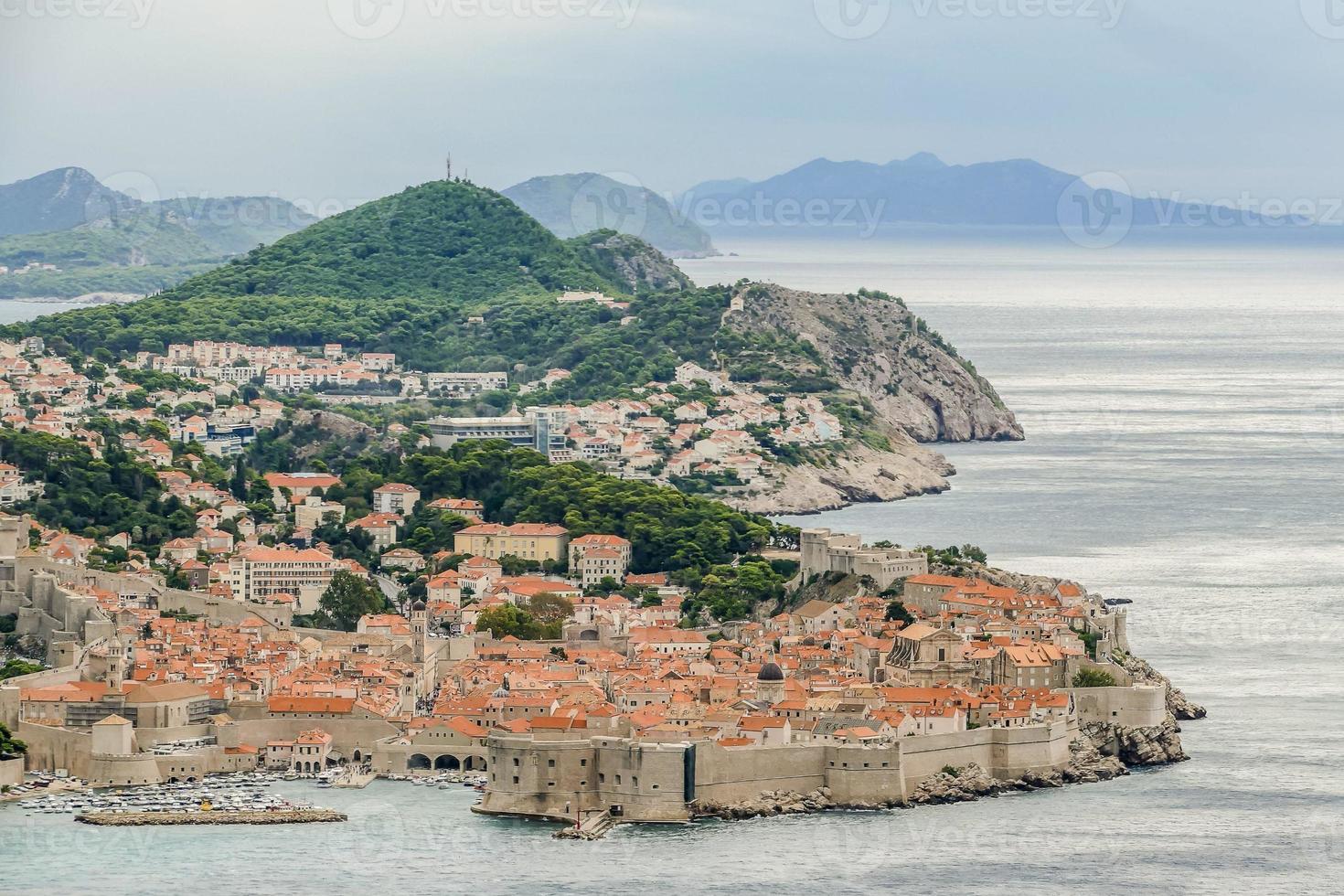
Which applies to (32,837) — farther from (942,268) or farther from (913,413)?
(942,268)

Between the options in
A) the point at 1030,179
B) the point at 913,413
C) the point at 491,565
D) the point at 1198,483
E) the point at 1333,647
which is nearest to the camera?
the point at 1333,647

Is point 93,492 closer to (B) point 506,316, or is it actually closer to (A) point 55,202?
(B) point 506,316

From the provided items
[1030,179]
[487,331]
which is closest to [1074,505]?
[487,331]

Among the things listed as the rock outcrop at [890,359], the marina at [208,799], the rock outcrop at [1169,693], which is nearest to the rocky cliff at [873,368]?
the rock outcrop at [890,359]

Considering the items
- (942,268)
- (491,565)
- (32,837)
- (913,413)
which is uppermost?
(942,268)

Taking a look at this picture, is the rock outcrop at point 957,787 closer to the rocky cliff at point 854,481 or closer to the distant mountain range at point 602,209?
the rocky cliff at point 854,481

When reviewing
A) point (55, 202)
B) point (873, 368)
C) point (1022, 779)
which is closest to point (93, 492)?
point (1022, 779)

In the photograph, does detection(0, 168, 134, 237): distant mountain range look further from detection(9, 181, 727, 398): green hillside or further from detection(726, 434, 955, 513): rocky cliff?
detection(726, 434, 955, 513): rocky cliff
